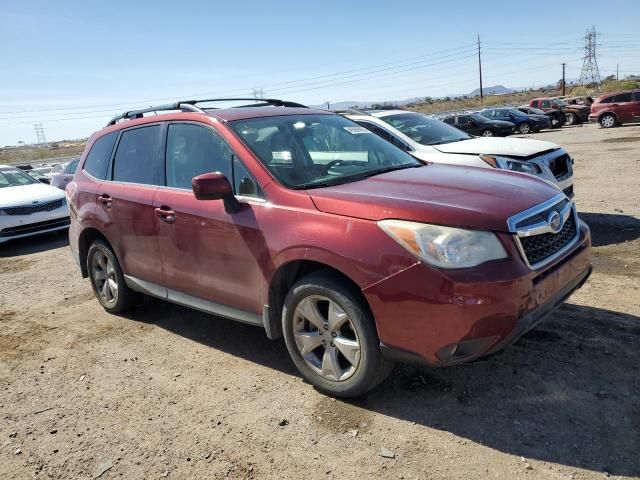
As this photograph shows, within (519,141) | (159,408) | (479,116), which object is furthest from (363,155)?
(479,116)

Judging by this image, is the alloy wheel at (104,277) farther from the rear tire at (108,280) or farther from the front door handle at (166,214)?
the front door handle at (166,214)

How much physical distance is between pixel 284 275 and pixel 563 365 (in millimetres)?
1949

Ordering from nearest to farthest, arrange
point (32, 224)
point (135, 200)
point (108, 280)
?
point (135, 200), point (108, 280), point (32, 224)

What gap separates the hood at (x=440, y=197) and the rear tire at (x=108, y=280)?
8.55 ft

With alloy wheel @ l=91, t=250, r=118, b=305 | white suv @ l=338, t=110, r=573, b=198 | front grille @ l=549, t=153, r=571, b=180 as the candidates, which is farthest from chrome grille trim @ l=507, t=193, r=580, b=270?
alloy wheel @ l=91, t=250, r=118, b=305

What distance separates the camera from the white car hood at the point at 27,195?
32.4 feet

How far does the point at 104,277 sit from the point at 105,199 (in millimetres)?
894

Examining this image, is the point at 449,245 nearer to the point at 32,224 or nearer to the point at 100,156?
the point at 100,156

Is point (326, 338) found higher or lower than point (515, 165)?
lower

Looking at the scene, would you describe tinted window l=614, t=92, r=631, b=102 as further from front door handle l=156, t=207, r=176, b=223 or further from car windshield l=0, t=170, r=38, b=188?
front door handle l=156, t=207, r=176, b=223

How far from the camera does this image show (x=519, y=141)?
753cm

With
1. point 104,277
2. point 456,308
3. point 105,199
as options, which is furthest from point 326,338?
point 104,277

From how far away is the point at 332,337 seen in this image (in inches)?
129

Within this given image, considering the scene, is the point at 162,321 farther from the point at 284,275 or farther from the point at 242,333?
the point at 284,275
